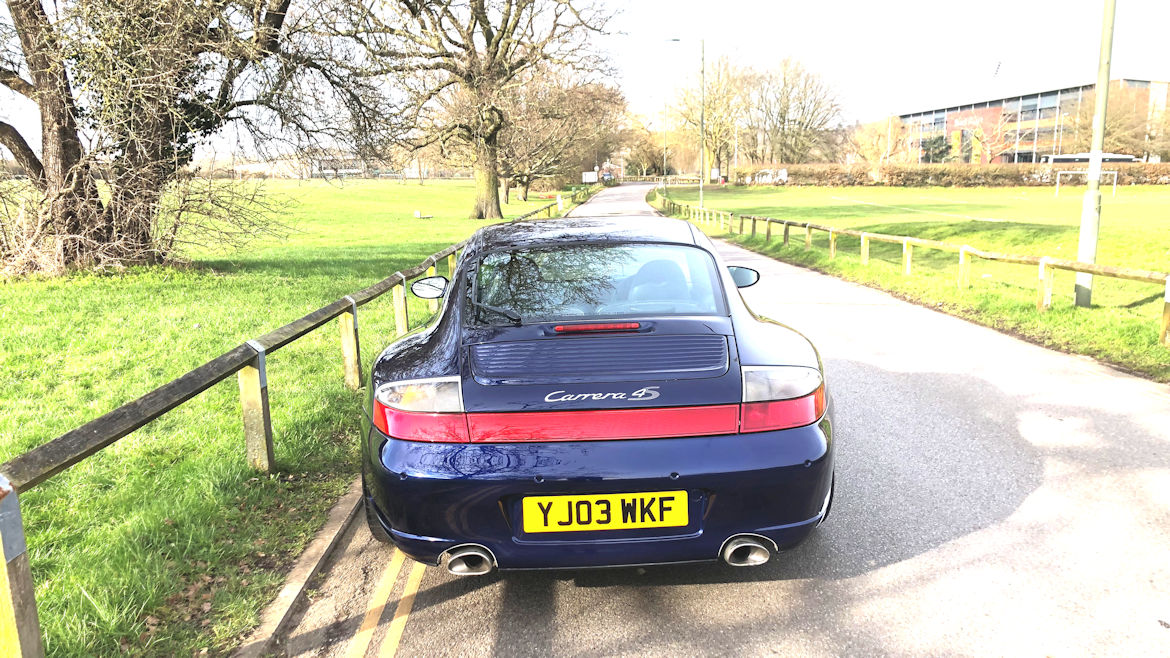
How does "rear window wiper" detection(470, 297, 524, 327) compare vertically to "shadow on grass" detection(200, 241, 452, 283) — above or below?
above

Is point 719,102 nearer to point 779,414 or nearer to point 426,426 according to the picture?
point 779,414

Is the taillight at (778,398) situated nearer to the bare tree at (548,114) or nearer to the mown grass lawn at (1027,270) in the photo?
the mown grass lawn at (1027,270)

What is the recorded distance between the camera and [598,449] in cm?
272

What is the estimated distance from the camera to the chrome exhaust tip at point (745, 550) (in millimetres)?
2850

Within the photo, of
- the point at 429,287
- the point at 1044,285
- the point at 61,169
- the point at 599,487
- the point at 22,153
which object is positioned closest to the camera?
the point at 599,487

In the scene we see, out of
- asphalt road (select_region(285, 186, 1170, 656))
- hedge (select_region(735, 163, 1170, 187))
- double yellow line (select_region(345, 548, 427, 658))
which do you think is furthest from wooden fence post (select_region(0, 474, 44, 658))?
hedge (select_region(735, 163, 1170, 187))

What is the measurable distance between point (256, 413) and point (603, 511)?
2411 millimetres

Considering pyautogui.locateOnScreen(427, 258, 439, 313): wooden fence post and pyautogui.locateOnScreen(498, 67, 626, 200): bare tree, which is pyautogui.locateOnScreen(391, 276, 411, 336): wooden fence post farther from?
pyautogui.locateOnScreen(498, 67, 626, 200): bare tree

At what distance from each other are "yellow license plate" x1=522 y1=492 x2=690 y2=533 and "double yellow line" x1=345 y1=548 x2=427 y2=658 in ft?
2.23

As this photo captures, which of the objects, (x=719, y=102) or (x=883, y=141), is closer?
(x=719, y=102)

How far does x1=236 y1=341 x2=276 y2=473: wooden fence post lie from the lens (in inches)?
165

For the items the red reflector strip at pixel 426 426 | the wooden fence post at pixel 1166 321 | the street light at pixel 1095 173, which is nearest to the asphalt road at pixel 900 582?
the red reflector strip at pixel 426 426

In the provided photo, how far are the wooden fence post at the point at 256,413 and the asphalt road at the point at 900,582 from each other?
789 millimetres

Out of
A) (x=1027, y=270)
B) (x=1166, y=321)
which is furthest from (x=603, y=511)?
(x=1027, y=270)
